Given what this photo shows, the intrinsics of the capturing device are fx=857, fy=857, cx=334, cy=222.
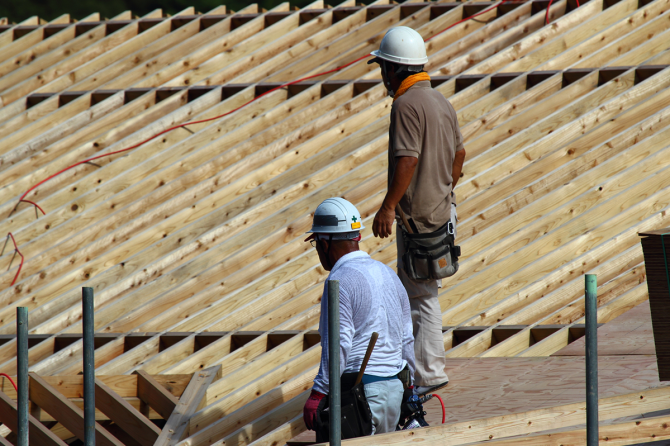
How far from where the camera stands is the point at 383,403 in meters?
3.30

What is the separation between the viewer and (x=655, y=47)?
22.8 ft

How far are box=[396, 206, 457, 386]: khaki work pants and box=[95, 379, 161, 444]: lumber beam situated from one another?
158 cm

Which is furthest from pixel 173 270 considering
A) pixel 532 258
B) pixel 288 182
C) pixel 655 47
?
pixel 655 47

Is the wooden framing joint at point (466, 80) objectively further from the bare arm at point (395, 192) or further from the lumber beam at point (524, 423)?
the lumber beam at point (524, 423)

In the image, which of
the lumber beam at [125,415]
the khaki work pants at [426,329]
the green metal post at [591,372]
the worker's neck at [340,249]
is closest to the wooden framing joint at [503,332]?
the khaki work pants at [426,329]

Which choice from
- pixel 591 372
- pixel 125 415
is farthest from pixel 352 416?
pixel 125 415

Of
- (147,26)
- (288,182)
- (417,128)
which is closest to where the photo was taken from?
(417,128)

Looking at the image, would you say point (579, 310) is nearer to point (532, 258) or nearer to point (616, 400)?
point (532, 258)

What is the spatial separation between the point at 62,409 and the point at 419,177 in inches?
97.5

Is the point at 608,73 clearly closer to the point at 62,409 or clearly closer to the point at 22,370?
the point at 62,409

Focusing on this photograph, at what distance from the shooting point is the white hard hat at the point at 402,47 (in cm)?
391

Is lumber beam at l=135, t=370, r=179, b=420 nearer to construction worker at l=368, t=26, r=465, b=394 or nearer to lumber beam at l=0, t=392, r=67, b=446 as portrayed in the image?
lumber beam at l=0, t=392, r=67, b=446

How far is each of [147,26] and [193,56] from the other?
103 centimetres

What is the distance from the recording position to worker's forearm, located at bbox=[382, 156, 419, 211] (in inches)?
149
